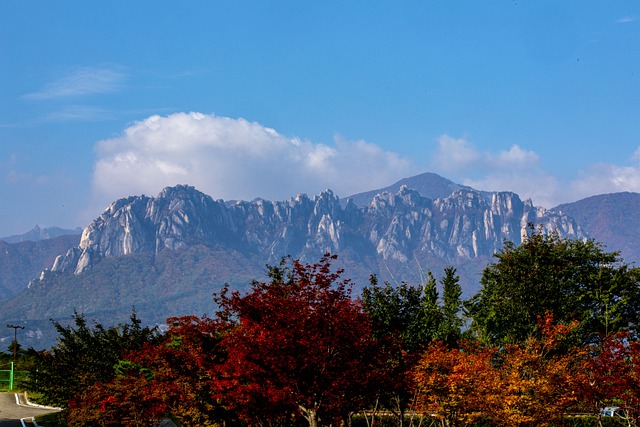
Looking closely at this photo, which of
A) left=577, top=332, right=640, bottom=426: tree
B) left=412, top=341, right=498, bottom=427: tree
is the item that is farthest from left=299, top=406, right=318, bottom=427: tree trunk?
left=577, top=332, right=640, bottom=426: tree

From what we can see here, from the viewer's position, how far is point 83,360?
44.0 metres

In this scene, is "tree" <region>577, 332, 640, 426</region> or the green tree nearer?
"tree" <region>577, 332, 640, 426</region>

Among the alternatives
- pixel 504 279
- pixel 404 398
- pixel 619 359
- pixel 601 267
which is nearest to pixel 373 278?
pixel 404 398

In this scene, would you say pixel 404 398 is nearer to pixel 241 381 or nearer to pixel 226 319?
pixel 226 319

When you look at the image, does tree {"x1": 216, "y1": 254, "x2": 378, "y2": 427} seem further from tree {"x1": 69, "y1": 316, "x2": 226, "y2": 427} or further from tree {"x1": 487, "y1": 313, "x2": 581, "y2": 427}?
tree {"x1": 487, "y1": 313, "x2": 581, "y2": 427}

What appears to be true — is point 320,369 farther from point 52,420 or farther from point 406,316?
point 52,420

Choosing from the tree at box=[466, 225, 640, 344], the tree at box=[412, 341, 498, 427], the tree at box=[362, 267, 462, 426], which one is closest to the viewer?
the tree at box=[412, 341, 498, 427]

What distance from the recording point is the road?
46.4 metres

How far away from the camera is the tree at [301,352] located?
24.8 meters

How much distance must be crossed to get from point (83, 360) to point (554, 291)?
118 ft

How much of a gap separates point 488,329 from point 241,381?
37.5m

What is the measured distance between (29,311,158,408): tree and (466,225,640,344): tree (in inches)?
1031

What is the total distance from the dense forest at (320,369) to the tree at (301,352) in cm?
5

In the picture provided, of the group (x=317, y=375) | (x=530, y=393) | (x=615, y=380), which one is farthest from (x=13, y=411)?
(x=615, y=380)
